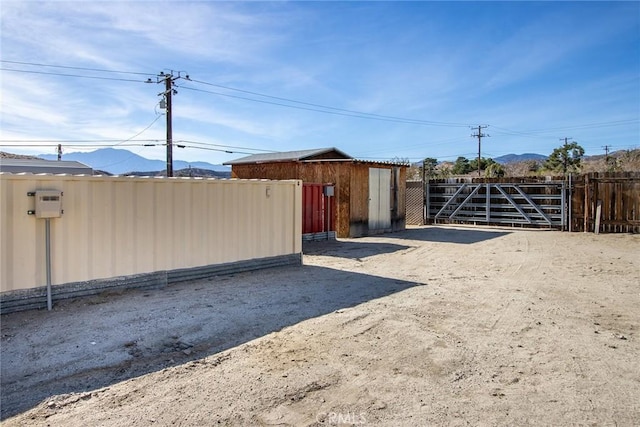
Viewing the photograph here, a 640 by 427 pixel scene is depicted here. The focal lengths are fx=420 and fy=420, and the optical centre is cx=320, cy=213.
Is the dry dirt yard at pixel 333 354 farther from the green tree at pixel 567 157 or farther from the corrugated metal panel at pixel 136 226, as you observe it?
the green tree at pixel 567 157

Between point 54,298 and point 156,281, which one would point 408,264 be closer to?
point 156,281

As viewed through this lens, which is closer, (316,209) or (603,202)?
(316,209)

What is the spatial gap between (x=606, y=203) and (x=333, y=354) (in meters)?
14.1

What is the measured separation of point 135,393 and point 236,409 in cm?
83

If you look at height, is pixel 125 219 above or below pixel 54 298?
above

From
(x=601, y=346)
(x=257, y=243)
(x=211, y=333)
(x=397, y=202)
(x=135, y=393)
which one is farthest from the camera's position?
(x=397, y=202)

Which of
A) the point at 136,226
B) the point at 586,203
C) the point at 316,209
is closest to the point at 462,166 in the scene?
the point at 586,203

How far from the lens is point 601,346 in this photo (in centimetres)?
407

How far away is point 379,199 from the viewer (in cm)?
1469

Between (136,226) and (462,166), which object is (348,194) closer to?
(136,226)

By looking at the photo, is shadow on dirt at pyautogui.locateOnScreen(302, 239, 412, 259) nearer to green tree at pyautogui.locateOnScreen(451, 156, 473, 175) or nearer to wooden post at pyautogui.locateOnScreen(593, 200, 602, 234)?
wooden post at pyautogui.locateOnScreen(593, 200, 602, 234)

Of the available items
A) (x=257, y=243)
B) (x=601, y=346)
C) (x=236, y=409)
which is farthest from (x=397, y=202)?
(x=236, y=409)

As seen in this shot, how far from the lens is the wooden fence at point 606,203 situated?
540 inches

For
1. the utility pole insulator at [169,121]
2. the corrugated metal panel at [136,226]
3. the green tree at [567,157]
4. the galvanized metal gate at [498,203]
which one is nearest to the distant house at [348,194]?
the galvanized metal gate at [498,203]
